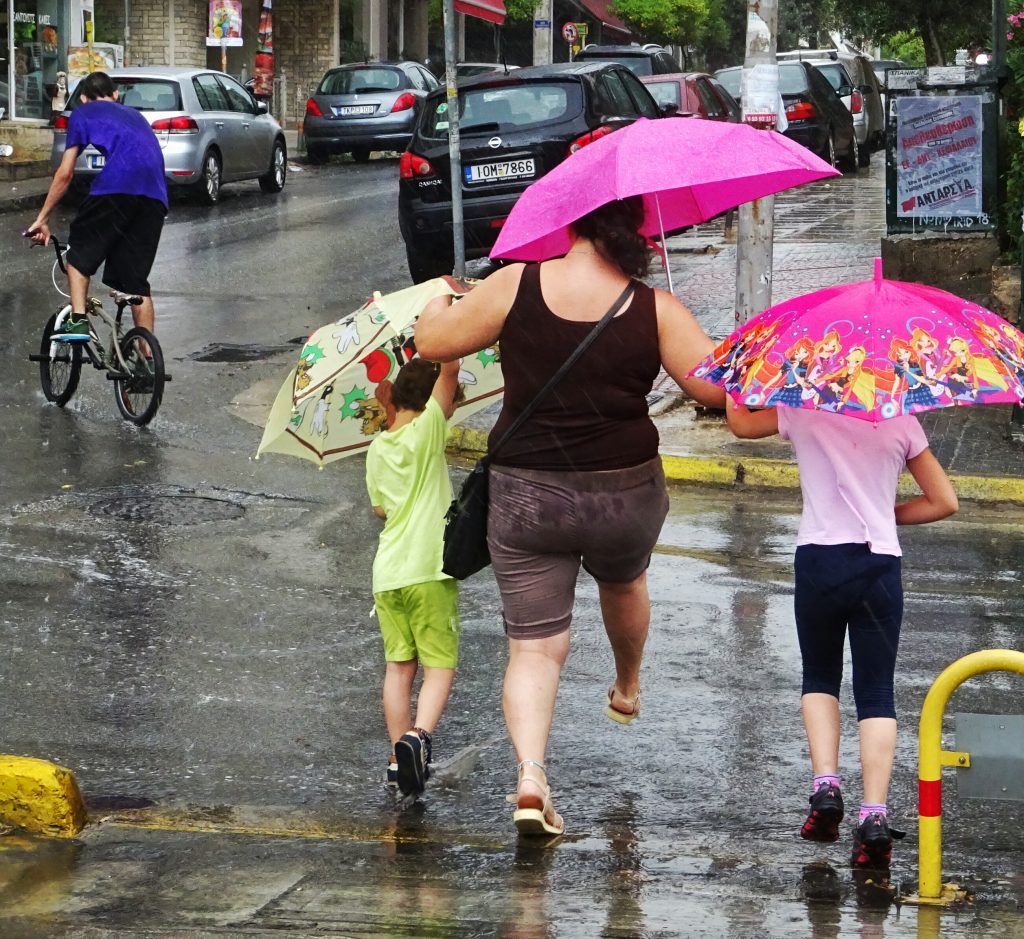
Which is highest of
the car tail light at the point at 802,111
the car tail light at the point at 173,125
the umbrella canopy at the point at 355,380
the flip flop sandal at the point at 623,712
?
the car tail light at the point at 802,111

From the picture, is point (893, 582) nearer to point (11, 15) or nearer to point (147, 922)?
point (147, 922)

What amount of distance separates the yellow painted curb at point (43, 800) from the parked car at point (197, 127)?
16.9m

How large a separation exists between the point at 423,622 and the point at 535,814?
85 cm

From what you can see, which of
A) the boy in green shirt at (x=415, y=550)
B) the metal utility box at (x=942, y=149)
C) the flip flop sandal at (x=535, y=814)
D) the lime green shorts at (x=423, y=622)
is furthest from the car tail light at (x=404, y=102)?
the flip flop sandal at (x=535, y=814)

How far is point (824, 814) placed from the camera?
182 inches

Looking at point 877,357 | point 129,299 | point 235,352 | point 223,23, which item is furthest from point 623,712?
point 223,23

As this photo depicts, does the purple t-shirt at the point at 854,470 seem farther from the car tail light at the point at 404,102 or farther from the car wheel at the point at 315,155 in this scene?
the car wheel at the point at 315,155

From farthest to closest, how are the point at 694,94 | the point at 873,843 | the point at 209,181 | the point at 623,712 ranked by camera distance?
the point at 694,94 < the point at 209,181 < the point at 623,712 < the point at 873,843

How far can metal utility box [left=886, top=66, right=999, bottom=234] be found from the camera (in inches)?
542

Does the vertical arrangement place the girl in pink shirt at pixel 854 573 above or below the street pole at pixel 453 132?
below

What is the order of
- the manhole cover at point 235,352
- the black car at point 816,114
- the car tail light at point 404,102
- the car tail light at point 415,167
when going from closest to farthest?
the manhole cover at point 235,352, the car tail light at point 415,167, the black car at point 816,114, the car tail light at point 404,102

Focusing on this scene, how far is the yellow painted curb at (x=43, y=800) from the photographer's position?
5.05 meters

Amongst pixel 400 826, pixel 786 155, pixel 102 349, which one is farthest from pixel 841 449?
pixel 102 349

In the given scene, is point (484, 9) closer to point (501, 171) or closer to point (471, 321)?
point (501, 171)
